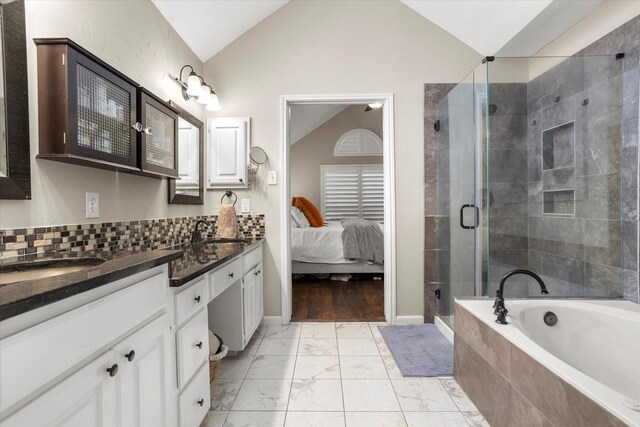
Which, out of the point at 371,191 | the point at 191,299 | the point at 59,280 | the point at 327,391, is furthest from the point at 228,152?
the point at 371,191

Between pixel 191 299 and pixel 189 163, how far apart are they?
4.62ft

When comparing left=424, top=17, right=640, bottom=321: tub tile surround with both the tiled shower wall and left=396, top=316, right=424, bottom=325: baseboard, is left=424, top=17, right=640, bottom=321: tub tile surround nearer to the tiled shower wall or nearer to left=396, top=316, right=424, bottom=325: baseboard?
the tiled shower wall

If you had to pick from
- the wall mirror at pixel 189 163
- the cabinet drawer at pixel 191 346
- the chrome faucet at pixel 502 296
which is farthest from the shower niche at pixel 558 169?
the wall mirror at pixel 189 163

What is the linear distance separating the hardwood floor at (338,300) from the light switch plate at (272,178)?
4.20ft

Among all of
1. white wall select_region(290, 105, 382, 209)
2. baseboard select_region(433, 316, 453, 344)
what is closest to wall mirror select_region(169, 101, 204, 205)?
baseboard select_region(433, 316, 453, 344)

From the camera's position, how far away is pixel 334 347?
2.37 m

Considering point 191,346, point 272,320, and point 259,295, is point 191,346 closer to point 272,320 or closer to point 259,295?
point 259,295

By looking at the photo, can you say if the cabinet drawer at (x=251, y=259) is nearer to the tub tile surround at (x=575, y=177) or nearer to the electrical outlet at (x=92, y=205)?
the electrical outlet at (x=92, y=205)

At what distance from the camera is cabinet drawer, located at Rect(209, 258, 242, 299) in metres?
1.62

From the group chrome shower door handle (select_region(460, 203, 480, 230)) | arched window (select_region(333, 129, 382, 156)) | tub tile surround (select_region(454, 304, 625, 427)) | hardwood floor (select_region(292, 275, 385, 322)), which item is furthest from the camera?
arched window (select_region(333, 129, 382, 156))

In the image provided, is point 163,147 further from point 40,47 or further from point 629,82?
point 629,82

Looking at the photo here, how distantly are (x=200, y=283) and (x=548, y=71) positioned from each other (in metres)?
2.69

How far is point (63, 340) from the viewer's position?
71 centimetres

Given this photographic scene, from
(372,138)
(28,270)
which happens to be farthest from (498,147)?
(372,138)
